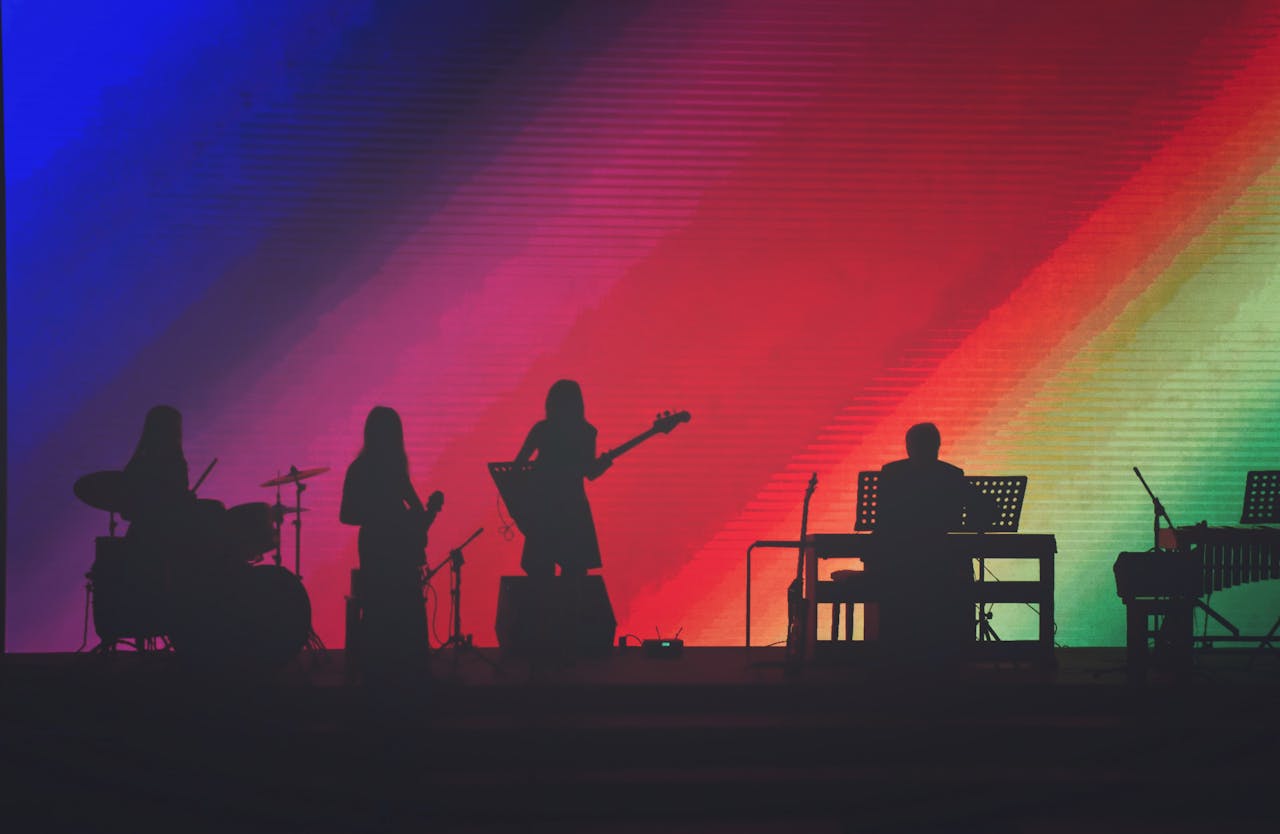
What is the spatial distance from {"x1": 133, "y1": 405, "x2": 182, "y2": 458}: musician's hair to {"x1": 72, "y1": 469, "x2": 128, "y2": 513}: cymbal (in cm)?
27

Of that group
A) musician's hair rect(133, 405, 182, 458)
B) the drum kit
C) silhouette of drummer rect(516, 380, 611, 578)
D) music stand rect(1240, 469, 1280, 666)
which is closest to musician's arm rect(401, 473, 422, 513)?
silhouette of drummer rect(516, 380, 611, 578)

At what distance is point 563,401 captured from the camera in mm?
5918

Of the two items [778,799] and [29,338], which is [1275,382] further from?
[29,338]

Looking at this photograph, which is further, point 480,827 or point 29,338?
point 29,338

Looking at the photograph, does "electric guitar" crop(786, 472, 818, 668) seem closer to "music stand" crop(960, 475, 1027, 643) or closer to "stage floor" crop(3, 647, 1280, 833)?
"stage floor" crop(3, 647, 1280, 833)

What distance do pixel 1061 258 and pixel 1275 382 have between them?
1.66m

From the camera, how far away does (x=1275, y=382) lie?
755 centimetres

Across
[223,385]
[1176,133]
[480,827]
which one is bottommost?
[480,827]

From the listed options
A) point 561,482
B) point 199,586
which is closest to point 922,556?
point 561,482

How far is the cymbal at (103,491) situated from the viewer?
566 cm

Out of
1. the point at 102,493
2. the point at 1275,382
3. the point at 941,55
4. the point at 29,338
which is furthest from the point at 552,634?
the point at 1275,382

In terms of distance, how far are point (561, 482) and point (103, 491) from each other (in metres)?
2.28

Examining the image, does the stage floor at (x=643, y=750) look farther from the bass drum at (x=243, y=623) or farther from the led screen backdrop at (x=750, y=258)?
the led screen backdrop at (x=750, y=258)

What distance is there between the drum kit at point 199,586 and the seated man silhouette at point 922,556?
295 cm
